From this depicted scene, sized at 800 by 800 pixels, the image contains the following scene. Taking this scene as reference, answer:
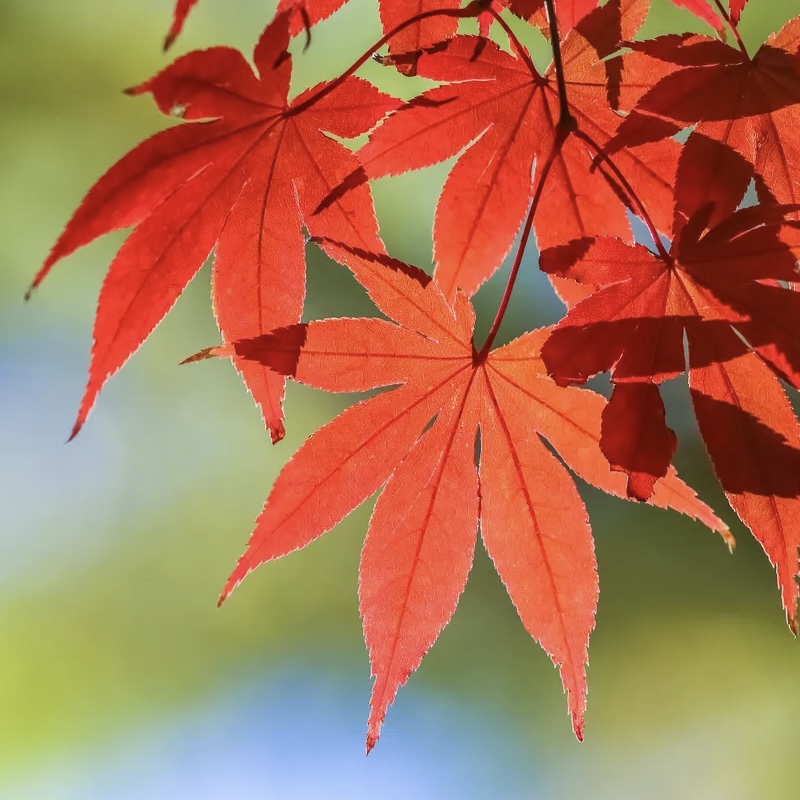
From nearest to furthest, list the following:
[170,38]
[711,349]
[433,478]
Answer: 1. [170,38]
2. [711,349]
3. [433,478]

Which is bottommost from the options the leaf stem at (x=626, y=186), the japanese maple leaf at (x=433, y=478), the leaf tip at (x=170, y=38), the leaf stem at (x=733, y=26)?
the japanese maple leaf at (x=433, y=478)

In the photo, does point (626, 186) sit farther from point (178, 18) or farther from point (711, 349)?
point (178, 18)

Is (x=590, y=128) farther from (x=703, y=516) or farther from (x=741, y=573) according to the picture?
(x=741, y=573)

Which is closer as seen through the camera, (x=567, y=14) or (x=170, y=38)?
(x=170, y=38)

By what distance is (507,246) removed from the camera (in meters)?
0.68

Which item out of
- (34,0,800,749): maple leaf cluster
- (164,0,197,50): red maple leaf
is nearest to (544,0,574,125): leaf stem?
(34,0,800,749): maple leaf cluster

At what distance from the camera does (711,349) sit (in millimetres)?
593

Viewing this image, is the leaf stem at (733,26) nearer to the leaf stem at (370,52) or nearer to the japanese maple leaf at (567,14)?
the japanese maple leaf at (567,14)

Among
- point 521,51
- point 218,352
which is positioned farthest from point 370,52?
point 218,352

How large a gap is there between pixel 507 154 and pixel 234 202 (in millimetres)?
227

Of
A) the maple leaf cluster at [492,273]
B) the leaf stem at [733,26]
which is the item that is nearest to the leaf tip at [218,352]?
the maple leaf cluster at [492,273]

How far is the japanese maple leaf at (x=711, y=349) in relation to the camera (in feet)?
1.84

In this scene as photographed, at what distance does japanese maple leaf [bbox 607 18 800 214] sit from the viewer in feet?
1.94

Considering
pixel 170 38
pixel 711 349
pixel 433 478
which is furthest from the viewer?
pixel 433 478
